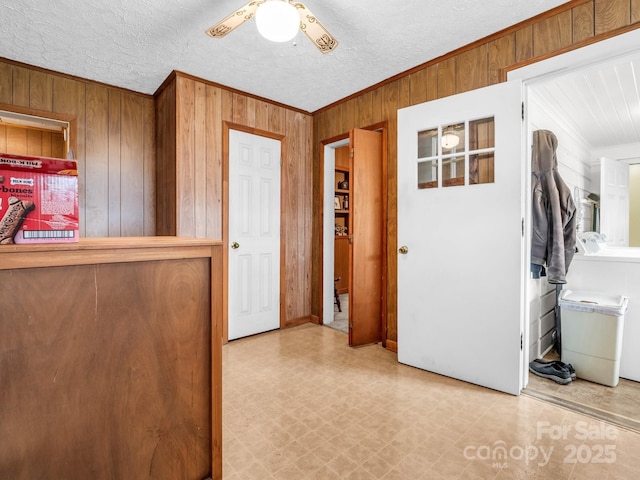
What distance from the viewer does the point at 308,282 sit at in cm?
394

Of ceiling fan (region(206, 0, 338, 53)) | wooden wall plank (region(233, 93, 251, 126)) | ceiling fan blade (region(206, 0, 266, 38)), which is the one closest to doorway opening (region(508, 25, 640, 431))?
ceiling fan (region(206, 0, 338, 53))

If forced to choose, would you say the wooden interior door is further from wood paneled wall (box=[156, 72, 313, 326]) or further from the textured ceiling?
wood paneled wall (box=[156, 72, 313, 326])

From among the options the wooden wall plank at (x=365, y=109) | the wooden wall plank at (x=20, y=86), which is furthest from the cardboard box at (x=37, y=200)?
the wooden wall plank at (x=365, y=109)

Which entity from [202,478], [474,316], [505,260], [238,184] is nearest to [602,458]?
[474,316]

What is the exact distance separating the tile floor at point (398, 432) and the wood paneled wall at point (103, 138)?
1905 millimetres

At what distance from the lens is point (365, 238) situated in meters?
3.08

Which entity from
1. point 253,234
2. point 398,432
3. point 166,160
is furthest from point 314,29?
point 398,432

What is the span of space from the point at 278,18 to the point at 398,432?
2.20 m

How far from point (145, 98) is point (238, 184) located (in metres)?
1.29

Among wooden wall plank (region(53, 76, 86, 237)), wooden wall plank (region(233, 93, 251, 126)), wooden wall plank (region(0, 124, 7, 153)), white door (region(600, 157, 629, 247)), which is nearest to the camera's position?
wooden wall plank (region(53, 76, 86, 237))

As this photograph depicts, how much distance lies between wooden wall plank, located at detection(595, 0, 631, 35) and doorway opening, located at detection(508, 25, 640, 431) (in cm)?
9

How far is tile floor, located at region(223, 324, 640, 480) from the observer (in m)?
1.50

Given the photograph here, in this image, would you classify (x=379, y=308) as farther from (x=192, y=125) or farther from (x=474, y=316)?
(x=192, y=125)

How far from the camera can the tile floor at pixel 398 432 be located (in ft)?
4.92
